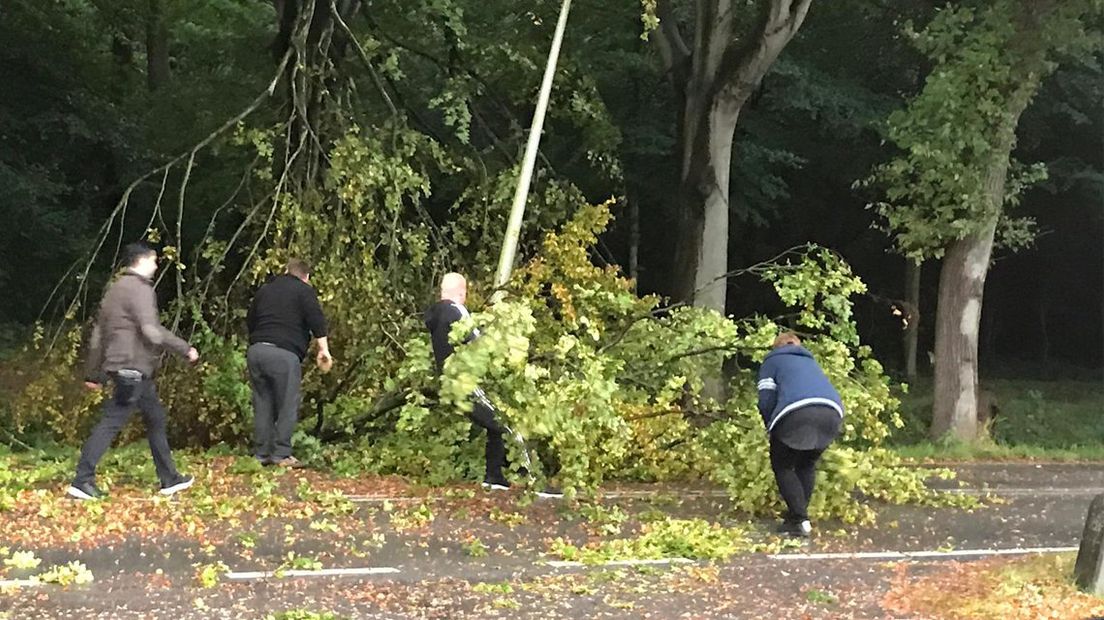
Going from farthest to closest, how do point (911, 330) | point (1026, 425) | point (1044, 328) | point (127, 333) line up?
point (1044, 328), point (911, 330), point (1026, 425), point (127, 333)

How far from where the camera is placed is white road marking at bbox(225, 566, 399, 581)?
5438 millimetres

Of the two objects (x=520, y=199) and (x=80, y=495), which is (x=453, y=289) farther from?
(x=80, y=495)

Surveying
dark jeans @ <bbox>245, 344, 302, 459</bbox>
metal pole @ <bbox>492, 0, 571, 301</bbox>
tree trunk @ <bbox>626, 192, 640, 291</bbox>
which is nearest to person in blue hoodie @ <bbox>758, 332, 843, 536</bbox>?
metal pole @ <bbox>492, 0, 571, 301</bbox>

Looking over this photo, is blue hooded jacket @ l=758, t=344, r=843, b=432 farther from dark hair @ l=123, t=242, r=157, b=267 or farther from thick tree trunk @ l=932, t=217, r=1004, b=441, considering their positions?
thick tree trunk @ l=932, t=217, r=1004, b=441

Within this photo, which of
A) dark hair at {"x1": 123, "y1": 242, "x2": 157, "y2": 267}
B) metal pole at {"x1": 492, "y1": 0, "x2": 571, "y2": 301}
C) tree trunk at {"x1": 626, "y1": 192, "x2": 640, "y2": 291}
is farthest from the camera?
tree trunk at {"x1": 626, "y1": 192, "x2": 640, "y2": 291}

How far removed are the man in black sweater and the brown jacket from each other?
1.15 meters

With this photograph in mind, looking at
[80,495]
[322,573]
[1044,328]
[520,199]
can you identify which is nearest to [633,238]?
[520,199]

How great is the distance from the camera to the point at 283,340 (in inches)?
317

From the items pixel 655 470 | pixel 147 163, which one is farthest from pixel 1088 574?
pixel 147 163

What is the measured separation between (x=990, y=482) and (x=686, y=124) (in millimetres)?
5855

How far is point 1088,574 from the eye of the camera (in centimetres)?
551

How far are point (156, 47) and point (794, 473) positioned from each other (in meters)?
20.6

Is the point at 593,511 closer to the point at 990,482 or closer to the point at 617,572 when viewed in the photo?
the point at 617,572

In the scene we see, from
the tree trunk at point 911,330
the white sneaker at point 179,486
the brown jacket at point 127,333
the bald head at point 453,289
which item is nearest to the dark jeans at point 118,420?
the brown jacket at point 127,333
